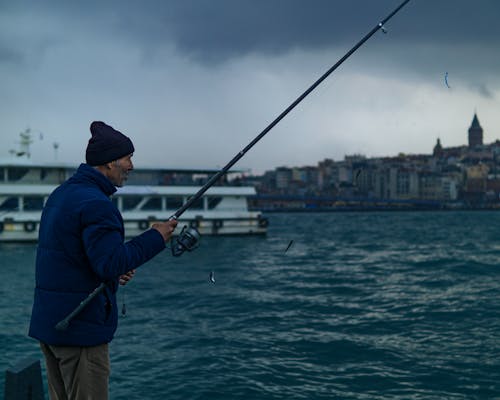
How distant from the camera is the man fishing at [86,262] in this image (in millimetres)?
2301

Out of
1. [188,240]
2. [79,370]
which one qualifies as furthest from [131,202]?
[79,370]

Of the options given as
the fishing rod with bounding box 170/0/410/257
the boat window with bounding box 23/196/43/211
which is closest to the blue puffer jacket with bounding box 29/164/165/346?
the fishing rod with bounding box 170/0/410/257

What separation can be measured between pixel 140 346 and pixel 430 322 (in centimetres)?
650

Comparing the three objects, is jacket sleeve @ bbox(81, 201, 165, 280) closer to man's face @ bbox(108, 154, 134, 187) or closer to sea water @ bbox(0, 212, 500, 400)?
man's face @ bbox(108, 154, 134, 187)

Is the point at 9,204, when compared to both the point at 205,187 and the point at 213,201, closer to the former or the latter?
the point at 213,201

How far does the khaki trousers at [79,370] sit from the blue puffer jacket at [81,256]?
0.06 m

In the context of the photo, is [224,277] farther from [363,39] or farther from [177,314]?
[363,39]

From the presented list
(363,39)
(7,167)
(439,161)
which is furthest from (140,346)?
(439,161)

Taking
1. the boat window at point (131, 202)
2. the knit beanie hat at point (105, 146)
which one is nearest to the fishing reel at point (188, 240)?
the knit beanie hat at point (105, 146)

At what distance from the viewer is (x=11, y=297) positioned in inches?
601

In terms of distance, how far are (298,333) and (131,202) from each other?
2761 centimetres

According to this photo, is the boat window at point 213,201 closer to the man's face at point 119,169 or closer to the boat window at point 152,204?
the boat window at point 152,204

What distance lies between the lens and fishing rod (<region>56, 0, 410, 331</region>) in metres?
2.39

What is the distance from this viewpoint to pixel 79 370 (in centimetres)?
248
